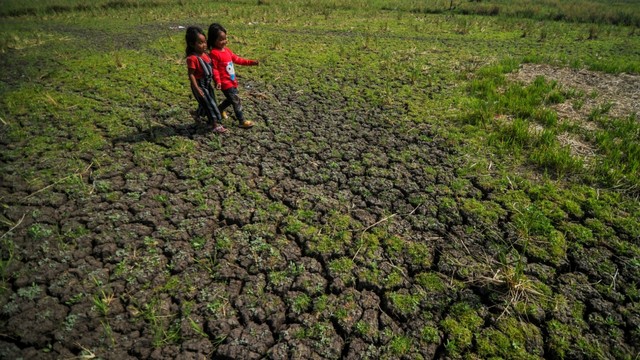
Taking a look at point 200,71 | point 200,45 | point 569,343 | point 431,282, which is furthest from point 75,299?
point 569,343

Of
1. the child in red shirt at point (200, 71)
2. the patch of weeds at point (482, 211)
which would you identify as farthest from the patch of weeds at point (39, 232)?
the patch of weeds at point (482, 211)

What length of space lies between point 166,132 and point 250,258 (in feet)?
10.2

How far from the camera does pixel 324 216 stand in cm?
357

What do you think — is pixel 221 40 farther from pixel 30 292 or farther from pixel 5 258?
pixel 30 292

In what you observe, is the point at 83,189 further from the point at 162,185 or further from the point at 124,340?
the point at 124,340

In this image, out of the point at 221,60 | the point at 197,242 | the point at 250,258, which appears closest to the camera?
the point at 250,258

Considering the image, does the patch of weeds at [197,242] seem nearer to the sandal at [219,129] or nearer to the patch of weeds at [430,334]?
the patch of weeds at [430,334]

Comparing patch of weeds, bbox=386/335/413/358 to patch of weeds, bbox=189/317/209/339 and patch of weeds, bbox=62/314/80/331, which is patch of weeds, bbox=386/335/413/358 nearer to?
patch of weeds, bbox=189/317/209/339

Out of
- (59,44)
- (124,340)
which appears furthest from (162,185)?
(59,44)

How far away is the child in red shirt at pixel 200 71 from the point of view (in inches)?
172

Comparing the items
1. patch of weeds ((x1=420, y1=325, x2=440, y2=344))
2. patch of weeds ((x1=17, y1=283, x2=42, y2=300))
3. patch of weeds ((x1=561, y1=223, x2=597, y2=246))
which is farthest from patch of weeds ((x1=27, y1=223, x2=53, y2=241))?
patch of weeds ((x1=561, y1=223, x2=597, y2=246))

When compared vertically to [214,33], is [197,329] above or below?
below

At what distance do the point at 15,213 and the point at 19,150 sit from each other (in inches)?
63.4

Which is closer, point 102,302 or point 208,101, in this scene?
point 102,302
